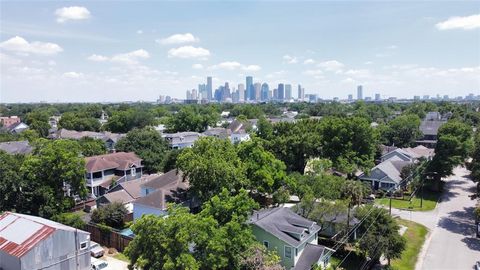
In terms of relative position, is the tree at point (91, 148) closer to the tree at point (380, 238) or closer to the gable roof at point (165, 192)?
the gable roof at point (165, 192)

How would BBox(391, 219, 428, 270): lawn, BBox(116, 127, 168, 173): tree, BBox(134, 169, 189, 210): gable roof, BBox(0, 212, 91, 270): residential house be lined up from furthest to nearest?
BBox(116, 127, 168, 173): tree, BBox(134, 169, 189, 210): gable roof, BBox(391, 219, 428, 270): lawn, BBox(0, 212, 91, 270): residential house

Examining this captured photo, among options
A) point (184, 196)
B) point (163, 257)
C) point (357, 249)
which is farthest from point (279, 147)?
point (163, 257)

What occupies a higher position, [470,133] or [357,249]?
[470,133]

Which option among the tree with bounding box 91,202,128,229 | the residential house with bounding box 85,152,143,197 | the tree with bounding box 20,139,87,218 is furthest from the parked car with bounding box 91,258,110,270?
the residential house with bounding box 85,152,143,197

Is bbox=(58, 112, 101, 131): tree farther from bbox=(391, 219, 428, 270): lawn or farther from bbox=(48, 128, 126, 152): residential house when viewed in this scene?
bbox=(391, 219, 428, 270): lawn

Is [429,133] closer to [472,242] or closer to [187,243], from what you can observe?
[472,242]

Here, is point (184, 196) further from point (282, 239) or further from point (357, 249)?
point (357, 249)
